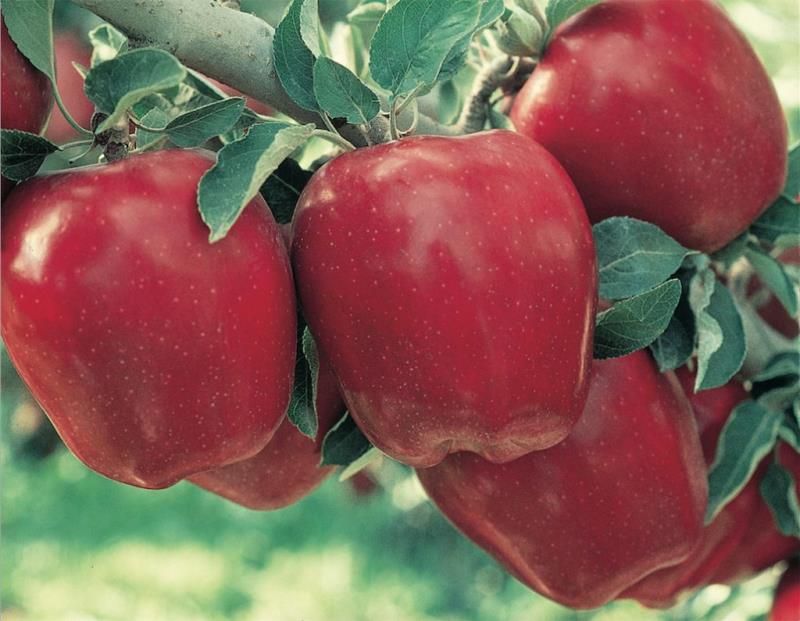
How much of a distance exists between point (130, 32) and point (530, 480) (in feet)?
0.86

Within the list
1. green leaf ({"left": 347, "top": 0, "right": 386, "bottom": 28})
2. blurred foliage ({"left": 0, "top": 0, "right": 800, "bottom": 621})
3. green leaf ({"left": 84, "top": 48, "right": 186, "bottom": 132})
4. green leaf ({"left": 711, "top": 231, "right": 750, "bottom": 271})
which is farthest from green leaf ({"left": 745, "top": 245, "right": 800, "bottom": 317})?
blurred foliage ({"left": 0, "top": 0, "right": 800, "bottom": 621})

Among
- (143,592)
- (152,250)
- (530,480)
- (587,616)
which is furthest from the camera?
(143,592)

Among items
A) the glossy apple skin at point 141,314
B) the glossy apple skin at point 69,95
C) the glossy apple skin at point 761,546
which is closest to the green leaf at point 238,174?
the glossy apple skin at point 141,314

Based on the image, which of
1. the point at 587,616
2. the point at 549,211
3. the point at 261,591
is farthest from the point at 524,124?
the point at 261,591

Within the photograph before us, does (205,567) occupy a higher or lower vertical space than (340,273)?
lower

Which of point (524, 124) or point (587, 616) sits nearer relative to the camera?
point (524, 124)

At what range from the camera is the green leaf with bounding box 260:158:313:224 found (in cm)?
46

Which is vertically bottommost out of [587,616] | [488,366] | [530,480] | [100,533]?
[100,533]

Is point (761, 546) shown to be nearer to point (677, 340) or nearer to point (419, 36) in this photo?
point (677, 340)

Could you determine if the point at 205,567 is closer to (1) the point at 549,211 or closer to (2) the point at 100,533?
(2) the point at 100,533

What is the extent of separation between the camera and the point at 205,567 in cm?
190

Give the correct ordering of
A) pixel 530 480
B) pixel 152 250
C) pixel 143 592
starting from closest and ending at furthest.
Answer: pixel 152 250 → pixel 530 480 → pixel 143 592

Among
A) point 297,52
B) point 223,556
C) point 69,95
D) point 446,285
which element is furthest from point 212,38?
point 223,556

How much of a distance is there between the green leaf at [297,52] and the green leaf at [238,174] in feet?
0.16
